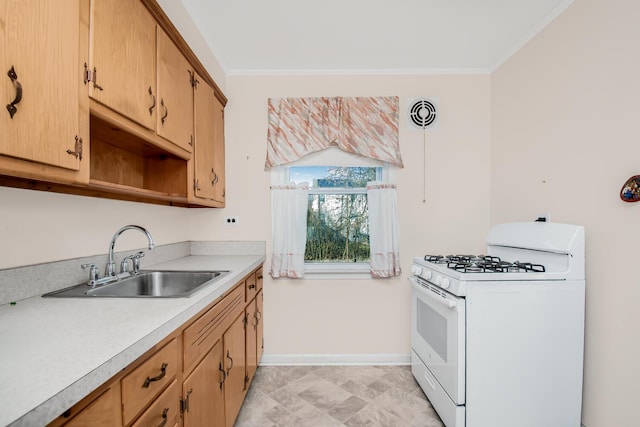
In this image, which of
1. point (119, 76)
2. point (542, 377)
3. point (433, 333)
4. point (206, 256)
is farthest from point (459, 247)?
point (119, 76)

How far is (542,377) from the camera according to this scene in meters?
1.59

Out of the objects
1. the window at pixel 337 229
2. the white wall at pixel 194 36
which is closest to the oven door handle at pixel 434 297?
the window at pixel 337 229

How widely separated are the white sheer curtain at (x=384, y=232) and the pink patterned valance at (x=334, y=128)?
0.96 ft

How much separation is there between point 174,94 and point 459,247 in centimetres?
254

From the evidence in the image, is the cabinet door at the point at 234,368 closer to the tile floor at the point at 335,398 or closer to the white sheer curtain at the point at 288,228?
the tile floor at the point at 335,398

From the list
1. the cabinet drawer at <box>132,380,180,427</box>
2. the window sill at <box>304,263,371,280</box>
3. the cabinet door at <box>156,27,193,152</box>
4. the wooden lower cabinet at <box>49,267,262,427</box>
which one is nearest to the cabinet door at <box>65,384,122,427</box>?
the wooden lower cabinet at <box>49,267,262,427</box>

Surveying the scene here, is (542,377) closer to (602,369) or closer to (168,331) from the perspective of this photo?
(602,369)

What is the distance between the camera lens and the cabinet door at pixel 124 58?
104cm

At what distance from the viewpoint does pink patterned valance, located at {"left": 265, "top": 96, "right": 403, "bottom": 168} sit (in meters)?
2.48

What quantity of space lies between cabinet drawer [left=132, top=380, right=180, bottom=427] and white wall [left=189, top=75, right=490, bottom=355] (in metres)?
1.57

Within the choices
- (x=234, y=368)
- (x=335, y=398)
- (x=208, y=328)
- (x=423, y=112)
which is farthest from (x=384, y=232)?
(x=208, y=328)

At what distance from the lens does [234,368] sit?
165cm

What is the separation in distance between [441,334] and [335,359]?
1.13 m

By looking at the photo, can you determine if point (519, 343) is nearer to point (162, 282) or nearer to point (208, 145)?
point (162, 282)
